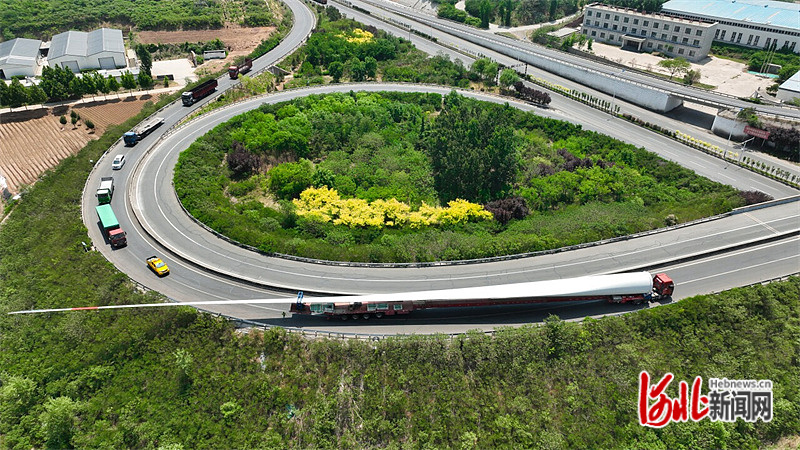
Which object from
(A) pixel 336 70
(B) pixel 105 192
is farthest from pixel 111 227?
(A) pixel 336 70

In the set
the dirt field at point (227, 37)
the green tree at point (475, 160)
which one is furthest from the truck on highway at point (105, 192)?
the dirt field at point (227, 37)

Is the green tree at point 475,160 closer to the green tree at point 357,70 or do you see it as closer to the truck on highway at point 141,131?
the green tree at point 357,70

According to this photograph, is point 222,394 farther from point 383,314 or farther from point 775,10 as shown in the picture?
point 775,10

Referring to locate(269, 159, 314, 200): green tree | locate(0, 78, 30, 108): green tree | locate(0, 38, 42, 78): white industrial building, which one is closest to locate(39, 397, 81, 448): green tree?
locate(269, 159, 314, 200): green tree

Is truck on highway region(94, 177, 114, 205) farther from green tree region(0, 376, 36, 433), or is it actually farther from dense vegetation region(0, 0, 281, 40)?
dense vegetation region(0, 0, 281, 40)

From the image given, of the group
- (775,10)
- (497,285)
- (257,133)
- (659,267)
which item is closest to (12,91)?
(257,133)

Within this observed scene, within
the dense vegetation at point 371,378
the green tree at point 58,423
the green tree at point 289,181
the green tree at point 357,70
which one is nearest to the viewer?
the green tree at point 58,423
